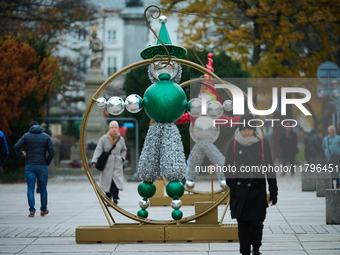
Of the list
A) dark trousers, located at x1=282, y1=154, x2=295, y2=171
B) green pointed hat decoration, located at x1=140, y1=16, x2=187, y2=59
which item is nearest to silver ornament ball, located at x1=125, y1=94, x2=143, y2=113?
green pointed hat decoration, located at x1=140, y1=16, x2=187, y2=59

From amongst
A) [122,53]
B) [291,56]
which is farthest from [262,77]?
[122,53]

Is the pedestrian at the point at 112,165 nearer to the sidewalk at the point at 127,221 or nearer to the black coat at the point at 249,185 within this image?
the sidewalk at the point at 127,221

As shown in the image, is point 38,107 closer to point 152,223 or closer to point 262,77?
point 262,77

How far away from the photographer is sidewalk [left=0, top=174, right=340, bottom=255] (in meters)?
6.96

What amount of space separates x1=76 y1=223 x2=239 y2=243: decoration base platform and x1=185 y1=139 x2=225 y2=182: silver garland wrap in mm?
3905

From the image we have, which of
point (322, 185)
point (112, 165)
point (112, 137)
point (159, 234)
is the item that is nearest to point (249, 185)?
point (159, 234)

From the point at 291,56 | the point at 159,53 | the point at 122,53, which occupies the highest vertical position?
the point at 122,53

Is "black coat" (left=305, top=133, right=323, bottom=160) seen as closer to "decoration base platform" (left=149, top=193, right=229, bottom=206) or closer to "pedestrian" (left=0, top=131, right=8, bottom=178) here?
"decoration base platform" (left=149, top=193, right=229, bottom=206)

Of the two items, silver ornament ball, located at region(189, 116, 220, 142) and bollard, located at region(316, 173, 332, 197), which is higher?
silver ornament ball, located at region(189, 116, 220, 142)

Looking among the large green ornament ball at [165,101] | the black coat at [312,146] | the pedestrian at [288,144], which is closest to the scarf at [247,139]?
the large green ornament ball at [165,101]

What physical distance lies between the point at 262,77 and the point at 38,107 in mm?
9220

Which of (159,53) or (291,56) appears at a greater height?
(291,56)

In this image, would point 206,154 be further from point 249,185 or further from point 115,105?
point 249,185

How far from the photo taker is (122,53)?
58.5 m
